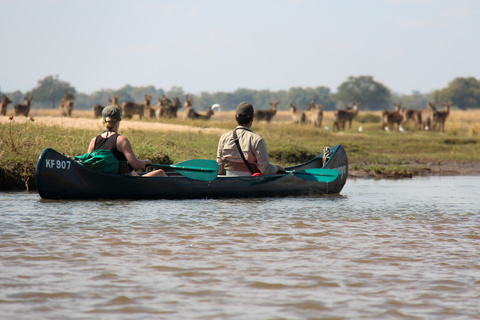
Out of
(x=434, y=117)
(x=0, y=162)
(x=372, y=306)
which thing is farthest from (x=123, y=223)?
(x=434, y=117)

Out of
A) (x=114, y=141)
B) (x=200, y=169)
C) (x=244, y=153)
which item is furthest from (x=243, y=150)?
(x=114, y=141)

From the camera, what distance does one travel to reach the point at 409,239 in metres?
6.60

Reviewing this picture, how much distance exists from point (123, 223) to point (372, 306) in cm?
384

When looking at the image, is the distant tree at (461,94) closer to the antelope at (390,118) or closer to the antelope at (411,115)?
the antelope at (411,115)

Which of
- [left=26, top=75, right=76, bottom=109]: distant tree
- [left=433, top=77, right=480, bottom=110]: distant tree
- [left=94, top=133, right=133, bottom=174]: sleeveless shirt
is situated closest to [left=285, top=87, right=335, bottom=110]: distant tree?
[left=433, top=77, right=480, bottom=110]: distant tree

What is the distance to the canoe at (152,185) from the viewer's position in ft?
29.3

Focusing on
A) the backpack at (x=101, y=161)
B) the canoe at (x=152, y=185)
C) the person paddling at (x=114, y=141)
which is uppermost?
the person paddling at (x=114, y=141)

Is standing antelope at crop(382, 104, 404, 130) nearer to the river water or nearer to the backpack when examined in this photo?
the river water

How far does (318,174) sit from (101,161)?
11.6 feet

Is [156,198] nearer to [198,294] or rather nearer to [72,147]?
[72,147]

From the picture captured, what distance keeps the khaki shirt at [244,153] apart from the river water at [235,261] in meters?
0.80

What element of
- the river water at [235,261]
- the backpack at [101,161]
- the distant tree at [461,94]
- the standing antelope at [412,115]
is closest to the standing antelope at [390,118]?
the standing antelope at [412,115]

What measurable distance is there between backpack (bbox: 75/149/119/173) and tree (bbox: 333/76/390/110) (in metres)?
98.6

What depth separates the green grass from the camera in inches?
451
